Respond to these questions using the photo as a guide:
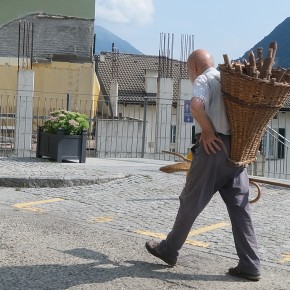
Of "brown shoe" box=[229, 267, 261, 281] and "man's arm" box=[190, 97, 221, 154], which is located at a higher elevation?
"man's arm" box=[190, 97, 221, 154]

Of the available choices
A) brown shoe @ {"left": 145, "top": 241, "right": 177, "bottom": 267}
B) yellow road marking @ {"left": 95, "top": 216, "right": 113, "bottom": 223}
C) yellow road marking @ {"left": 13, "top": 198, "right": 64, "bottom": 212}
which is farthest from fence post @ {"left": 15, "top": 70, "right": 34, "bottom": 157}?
brown shoe @ {"left": 145, "top": 241, "right": 177, "bottom": 267}

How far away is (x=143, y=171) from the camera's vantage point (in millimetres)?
12180

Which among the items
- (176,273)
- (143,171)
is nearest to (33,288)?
(176,273)

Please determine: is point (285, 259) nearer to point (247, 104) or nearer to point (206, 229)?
point (206, 229)

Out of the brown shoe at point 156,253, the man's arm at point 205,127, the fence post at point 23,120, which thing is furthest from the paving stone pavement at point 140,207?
the fence post at point 23,120

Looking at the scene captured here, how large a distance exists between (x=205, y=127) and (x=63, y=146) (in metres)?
8.14

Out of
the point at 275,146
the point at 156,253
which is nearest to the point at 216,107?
the point at 156,253

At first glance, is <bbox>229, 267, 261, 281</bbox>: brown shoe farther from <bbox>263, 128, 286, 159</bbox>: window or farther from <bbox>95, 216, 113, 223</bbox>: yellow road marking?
<bbox>263, 128, 286, 159</bbox>: window

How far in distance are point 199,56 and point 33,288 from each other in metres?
2.27

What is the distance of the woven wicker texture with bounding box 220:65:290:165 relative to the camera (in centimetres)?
506

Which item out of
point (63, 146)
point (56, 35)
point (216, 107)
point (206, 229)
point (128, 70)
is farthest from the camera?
point (128, 70)

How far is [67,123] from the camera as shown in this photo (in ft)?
42.8

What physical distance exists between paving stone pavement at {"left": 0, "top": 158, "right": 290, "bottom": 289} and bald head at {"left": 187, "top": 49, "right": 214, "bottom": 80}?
1677 mm

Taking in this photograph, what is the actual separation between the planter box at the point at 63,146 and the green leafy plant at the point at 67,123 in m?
0.10
